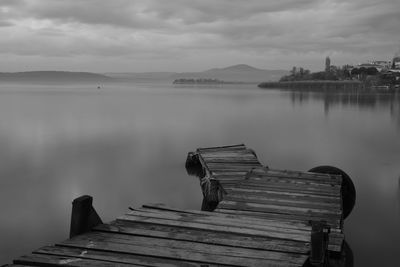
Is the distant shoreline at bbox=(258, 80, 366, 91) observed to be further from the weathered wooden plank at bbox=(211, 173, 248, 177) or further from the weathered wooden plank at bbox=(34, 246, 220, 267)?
the weathered wooden plank at bbox=(34, 246, 220, 267)

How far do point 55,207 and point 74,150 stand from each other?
11.1m

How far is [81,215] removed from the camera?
280 inches

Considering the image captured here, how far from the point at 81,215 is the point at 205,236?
6.52 feet

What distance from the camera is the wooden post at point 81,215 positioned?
6.98 meters

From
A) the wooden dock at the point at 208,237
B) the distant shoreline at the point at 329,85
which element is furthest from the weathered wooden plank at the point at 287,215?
the distant shoreline at the point at 329,85

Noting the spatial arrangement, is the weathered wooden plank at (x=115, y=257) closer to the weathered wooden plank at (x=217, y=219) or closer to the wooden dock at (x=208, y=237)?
the wooden dock at (x=208, y=237)

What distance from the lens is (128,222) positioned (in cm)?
778

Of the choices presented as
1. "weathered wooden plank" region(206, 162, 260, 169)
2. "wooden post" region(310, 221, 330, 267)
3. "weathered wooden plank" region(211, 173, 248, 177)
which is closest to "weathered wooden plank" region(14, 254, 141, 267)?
"wooden post" region(310, 221, 330, 267)

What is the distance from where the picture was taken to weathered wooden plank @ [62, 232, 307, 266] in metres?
6.21

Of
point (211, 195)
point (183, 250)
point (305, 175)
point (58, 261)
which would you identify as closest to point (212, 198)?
point (211, 195)

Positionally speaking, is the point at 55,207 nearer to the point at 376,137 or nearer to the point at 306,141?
the point at 306,141

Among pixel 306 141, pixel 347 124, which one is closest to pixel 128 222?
pixel 306 141

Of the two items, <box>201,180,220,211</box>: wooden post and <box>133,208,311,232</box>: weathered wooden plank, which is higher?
<box>133,208,311,232</box>: weathered wooden plank

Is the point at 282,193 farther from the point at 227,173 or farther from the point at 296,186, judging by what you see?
the point at 227,173
